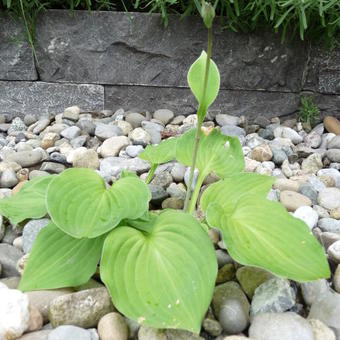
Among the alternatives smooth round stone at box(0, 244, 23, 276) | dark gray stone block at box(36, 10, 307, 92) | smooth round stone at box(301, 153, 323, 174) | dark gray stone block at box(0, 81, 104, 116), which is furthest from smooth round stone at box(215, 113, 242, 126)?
smooth round stone at box(0, 244, 23, 276)

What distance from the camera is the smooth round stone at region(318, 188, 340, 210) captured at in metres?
1.20

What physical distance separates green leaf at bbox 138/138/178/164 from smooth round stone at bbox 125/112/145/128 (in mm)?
589

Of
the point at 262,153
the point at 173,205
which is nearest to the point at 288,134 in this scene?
the point at 262,153

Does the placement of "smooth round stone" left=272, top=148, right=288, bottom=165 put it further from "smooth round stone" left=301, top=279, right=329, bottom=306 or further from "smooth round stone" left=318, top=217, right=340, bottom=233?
"smooth round stone" left=301, top=279, right=329, bottom=306

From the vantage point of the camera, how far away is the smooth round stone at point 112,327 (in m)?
0.74

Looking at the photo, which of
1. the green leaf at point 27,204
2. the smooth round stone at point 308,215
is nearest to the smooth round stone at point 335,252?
the smooth round stone at point 308,215

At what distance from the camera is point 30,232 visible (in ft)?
3.30

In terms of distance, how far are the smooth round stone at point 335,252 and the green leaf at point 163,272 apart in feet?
1.06

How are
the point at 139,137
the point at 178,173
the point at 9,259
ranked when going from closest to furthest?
the point at 9,259 → the point at 178,173 → the point at 139,137

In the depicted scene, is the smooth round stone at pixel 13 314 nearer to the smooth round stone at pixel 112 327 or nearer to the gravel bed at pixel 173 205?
the gravel bed at pixel 173 205

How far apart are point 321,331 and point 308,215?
1.25ft

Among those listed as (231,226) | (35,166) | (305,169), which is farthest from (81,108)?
(231,226)

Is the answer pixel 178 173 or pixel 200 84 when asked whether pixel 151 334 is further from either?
pixel 178 173

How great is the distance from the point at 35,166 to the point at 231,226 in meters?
0.83
